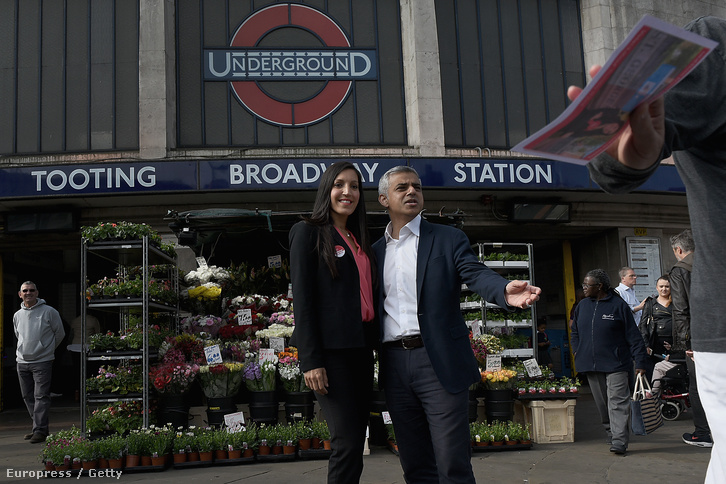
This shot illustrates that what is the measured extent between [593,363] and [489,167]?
19.4 ft

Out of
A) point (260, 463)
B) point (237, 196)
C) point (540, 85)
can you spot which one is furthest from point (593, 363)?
point (540, 85)

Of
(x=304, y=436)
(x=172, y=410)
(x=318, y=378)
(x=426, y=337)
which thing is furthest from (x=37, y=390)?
(x=426, y=337)

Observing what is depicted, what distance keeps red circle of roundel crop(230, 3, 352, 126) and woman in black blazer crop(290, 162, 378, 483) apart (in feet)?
31.9

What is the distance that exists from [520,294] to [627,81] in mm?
1660

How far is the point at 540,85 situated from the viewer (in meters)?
14.3

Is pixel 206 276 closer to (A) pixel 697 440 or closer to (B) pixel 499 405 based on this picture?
(B) pixel 499 405

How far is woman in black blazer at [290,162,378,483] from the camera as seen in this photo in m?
3.51

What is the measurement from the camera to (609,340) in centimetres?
734

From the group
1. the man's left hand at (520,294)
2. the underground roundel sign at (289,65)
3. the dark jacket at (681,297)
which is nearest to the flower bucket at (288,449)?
the dark jacket at (681,297)

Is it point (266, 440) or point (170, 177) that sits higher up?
point (170, 177)

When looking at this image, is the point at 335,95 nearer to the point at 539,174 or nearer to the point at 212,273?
the point at 539,174

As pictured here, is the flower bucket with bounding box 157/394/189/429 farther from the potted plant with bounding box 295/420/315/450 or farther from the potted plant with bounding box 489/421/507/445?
the potted plant with bounding box 489/421/507/445

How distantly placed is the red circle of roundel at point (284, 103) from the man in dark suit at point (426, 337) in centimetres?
994

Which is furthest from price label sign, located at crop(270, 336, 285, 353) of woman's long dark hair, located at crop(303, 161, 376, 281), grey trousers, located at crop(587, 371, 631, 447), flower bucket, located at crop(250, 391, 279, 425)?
woman's long dark hair, located at crop(303, 161, 376, 281)
